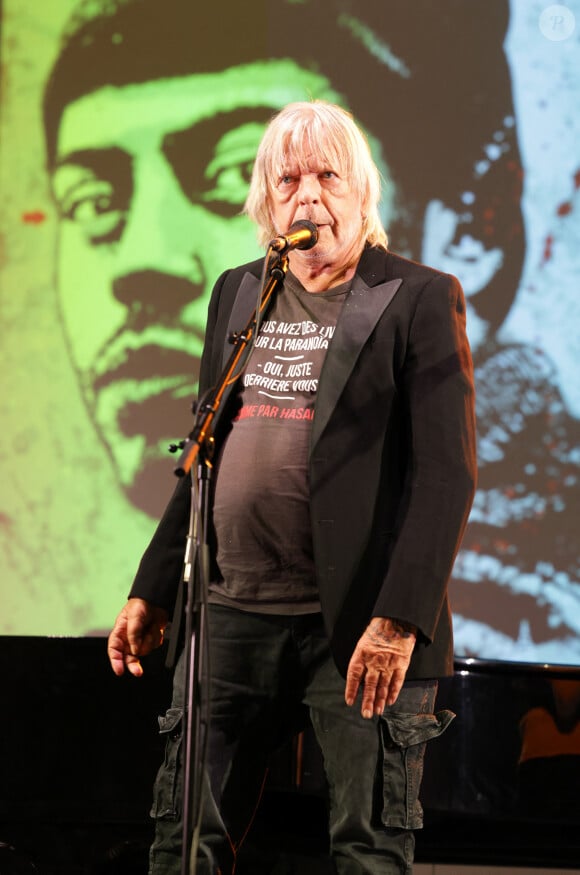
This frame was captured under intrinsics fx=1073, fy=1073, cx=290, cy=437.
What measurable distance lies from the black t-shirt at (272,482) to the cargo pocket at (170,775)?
8.9 inches

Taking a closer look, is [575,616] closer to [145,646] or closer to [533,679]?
[533,679]

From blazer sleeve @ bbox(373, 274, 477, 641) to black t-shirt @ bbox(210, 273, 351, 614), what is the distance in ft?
0.54

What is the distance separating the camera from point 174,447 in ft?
5.23

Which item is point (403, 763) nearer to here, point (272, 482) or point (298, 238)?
point (272, 482)

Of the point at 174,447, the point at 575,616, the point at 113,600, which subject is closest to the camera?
the point at 174,447

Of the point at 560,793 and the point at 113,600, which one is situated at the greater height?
the point at 113,600

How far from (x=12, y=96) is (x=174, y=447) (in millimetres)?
2351

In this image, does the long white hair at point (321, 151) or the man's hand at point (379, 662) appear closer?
the man's hand at point (379, 662)

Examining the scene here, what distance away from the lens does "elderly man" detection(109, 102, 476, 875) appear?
1.76 metres

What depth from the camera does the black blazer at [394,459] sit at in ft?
5.85

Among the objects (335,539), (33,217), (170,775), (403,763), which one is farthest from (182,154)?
(403,763)

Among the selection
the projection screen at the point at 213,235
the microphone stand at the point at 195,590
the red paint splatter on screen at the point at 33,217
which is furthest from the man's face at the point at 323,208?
the red paint splatter on screen at the point at 33,217

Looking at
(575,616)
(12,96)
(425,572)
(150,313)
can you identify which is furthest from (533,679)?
(12,96)

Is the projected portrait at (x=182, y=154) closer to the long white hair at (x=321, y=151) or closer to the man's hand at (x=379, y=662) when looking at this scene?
the long white hair at (x=321, y=151)
